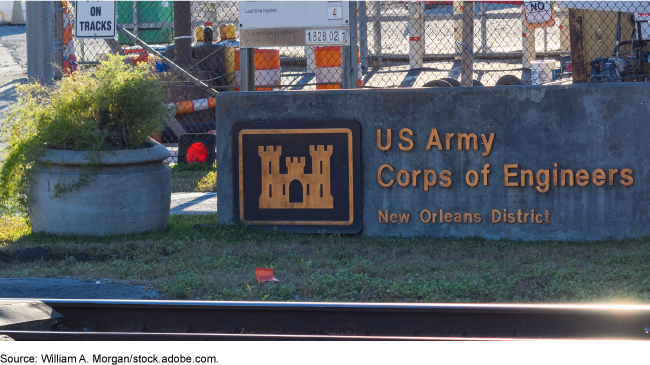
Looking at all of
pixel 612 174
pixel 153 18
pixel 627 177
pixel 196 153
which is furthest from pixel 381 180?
pixel 153 18

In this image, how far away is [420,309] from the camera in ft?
11.3

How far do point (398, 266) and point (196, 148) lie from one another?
6018mm

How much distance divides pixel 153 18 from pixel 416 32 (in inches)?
349

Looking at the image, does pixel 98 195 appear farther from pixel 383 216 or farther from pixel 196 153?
pixel 196 153

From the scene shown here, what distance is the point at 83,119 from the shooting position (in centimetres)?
683

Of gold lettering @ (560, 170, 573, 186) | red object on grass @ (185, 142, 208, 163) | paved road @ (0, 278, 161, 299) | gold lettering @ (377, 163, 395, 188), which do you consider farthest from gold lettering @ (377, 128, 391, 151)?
red object on grass @ (185, 142, 208, 163)

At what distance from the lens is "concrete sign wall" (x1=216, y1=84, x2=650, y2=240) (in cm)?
632

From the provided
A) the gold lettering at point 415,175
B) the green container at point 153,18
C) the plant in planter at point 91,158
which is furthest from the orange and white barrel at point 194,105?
the green container at point 153,18

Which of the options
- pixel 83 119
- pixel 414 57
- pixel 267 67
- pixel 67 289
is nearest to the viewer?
pixel 67 289

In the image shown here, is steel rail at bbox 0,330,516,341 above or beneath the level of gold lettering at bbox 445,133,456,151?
beneath

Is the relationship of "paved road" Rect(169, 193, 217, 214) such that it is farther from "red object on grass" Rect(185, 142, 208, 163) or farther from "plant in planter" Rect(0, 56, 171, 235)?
"red object on grass" Rect(185, 142, 208, 163)

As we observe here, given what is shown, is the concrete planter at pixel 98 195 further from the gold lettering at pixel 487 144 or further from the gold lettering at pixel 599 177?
the gold lettering at pixel 599 177

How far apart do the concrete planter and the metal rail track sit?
3.08 m

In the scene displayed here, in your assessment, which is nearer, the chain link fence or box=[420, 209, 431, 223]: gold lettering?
box=[420, 209, 431, 223]: gold lettering
